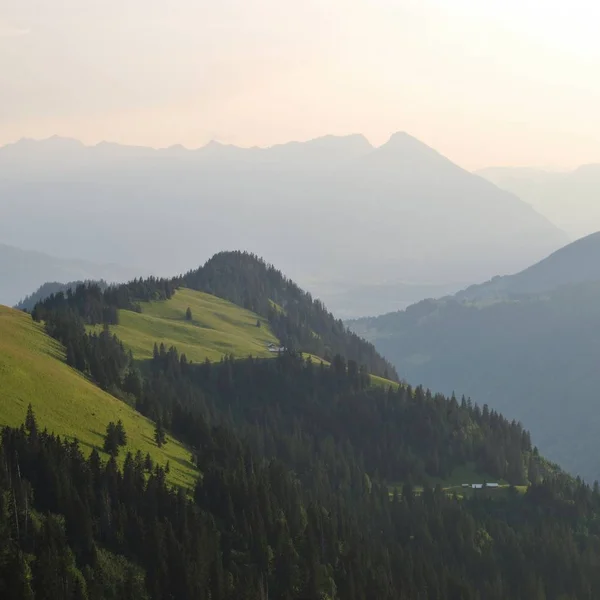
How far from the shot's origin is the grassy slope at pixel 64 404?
370ft

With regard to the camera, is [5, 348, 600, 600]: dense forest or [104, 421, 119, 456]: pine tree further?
[104, 421, 119, 456]: pine tree

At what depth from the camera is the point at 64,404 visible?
401ft

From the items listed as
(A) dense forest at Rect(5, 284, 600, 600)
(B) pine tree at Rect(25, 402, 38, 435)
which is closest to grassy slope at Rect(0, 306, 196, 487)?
(A) dense forest at Rect(5, 284, 600, 600)

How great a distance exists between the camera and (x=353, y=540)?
122500mm

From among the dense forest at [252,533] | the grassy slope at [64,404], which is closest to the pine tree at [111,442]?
the grassy slope at [64,404]

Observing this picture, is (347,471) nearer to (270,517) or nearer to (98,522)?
(270,517)

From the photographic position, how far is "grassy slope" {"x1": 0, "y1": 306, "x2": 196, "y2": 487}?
370 ft

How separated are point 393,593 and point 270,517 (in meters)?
18.1

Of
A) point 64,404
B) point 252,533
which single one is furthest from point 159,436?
point 252,533

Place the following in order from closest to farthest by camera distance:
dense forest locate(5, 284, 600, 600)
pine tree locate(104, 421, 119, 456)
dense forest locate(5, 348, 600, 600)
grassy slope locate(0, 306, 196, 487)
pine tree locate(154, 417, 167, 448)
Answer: dense forest locate(5, 348, 600, 600), dense forest locate(5, 284, 600, 600), pine tree locate(104, 421, 119, 456), grassy slope locate(0, 306, 196, 487), pine tree locate(154, 417, 167, 448)

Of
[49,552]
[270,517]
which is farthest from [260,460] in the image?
[49,552]

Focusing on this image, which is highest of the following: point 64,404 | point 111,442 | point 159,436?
point 64,404

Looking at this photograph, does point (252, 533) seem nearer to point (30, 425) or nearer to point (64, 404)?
point (30, 425)

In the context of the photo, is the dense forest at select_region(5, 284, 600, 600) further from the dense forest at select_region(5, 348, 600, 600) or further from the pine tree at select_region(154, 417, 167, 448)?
the pine tree at select_region(154, 417, 167, 448)
